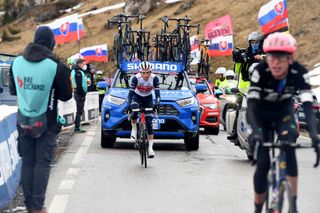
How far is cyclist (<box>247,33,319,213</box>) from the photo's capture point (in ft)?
22.8

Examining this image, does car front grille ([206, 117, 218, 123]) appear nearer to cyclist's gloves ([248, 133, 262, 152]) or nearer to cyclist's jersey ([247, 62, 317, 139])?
cyclist's jersey ([247, 62, 317, 139])

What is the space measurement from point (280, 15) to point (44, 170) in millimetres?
19467

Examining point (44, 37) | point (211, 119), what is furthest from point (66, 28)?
point (44, 37)

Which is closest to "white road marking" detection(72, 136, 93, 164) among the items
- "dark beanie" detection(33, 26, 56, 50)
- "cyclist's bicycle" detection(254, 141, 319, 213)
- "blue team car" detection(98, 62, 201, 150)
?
"blue team car" detection(98, 62, 201, 150)

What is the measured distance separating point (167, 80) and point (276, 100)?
10.3 meters

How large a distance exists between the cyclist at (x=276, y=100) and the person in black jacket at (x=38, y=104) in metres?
1.92

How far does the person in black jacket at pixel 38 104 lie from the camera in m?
7.91

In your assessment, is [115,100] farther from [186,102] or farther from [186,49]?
[186,49]

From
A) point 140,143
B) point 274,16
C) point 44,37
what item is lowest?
point 140,143

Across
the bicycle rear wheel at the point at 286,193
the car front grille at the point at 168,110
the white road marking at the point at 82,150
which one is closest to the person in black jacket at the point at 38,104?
the bicycle rear wheel at the point at 286,193

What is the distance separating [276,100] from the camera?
24.0 feet

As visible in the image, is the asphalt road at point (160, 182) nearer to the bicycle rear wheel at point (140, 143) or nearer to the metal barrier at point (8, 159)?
the bicycle rear wheel at point (140, 143)

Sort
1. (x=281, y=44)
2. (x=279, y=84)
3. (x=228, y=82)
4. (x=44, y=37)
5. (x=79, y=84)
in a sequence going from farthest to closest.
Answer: (x=228, y=82), (x=79, y=84), (x=44, y=37), (x=279, y=84), (x=281, y=44)

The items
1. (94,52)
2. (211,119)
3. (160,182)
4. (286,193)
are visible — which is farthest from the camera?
(94,52)
